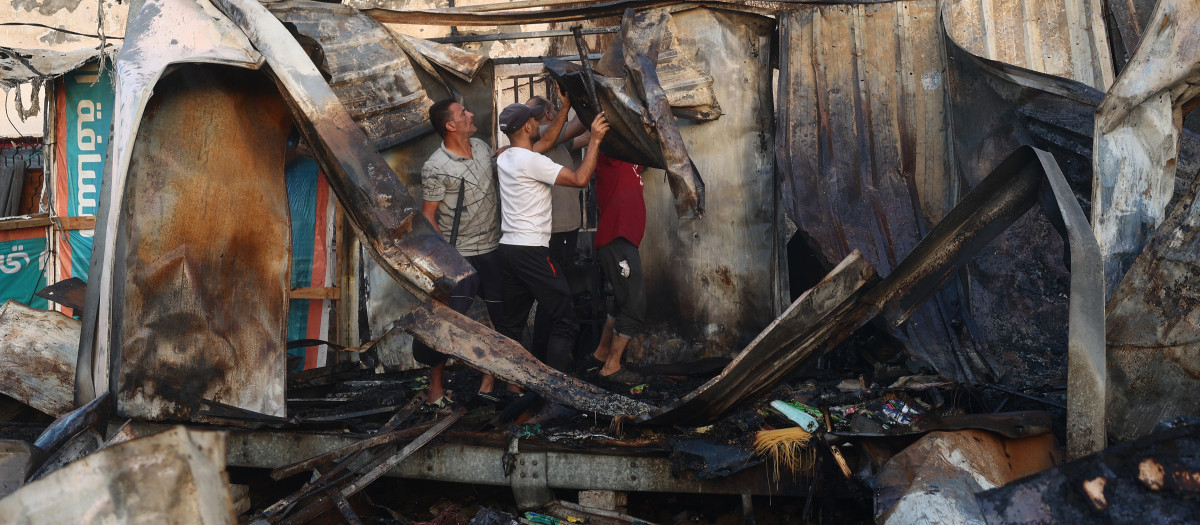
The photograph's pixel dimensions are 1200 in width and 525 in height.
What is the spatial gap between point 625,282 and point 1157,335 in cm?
277

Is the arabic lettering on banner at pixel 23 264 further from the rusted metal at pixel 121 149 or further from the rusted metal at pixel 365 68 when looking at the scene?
the rusted metal at pixel 121 149

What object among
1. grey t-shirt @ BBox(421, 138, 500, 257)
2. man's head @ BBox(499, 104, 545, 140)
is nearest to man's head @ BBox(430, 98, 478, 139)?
grey t-shirt @ BBox(421, 138, 500, 257)

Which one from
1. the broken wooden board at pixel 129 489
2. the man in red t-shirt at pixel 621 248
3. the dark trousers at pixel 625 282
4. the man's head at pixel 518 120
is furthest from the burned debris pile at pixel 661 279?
the dark trousers at pixel 625 282

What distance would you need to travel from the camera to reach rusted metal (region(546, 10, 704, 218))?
4188 millimetres

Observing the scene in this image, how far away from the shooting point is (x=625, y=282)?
206 inches

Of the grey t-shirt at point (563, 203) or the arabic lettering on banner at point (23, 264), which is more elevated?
the grey t-shirt at point (563, 203)

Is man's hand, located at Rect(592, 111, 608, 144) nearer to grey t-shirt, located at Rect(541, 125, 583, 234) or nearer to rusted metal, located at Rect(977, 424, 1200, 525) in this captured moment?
grey t-shirt, located at Rect(541, 125, 583, 234)

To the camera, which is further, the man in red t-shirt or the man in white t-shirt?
the man in red t-shirt

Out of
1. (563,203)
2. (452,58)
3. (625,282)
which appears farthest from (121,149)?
(625,282)

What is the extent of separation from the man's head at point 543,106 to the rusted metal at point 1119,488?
3.58 m

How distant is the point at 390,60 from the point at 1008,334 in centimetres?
428

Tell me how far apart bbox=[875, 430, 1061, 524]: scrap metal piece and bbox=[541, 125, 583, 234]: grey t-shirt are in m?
2.98

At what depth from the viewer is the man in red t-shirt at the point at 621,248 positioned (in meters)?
5.23

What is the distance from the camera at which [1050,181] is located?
3.19m
